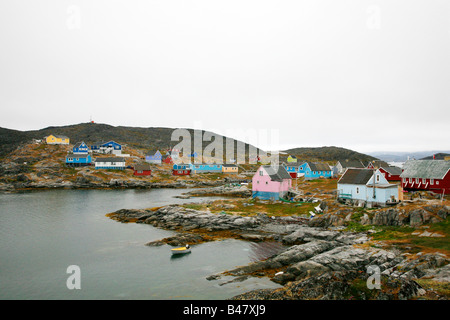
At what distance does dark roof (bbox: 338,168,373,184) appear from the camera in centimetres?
4498

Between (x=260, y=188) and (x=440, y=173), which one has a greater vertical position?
(x=440, y=173)

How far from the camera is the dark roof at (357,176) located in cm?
4498

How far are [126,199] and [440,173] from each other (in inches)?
2752

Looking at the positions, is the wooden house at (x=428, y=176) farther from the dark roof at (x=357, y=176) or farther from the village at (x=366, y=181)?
the dark roof at (x=357, y=176)

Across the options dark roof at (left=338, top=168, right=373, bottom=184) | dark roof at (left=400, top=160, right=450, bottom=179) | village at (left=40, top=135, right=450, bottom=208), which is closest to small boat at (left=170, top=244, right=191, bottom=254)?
village at (left=40, top=135, right=450, bottom=208)

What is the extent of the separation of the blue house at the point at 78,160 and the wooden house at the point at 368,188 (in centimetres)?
10929

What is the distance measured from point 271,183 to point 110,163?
85.7m

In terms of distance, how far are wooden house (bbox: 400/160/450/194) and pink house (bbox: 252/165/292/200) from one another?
23013 millimetres

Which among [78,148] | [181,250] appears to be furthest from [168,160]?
[181,250]

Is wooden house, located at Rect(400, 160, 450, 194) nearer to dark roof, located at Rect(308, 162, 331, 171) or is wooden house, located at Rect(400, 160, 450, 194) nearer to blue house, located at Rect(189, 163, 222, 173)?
dark roof, located at Rect(308, 162, 331, 171)

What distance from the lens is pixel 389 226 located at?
1351 inches
